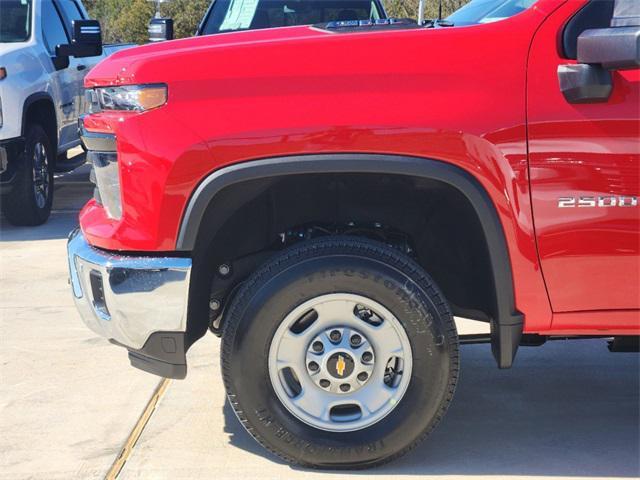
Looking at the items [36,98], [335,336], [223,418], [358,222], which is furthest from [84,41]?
[335,336]

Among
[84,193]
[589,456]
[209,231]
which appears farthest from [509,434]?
[84,193]

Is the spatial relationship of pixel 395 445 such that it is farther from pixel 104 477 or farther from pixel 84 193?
pixel 84 193

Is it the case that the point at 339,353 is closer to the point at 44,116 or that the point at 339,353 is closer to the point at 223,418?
the point at 223,418

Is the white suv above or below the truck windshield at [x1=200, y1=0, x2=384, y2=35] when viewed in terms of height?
below

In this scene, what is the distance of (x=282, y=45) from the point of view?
3.42 meters

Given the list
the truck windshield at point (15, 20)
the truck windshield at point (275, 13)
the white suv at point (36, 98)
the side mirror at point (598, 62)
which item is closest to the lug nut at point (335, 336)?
the side mirror at point (598, 62)

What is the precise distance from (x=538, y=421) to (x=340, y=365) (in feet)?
3.59

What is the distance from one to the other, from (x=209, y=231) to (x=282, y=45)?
734 mm

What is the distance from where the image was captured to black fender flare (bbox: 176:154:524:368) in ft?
11.0

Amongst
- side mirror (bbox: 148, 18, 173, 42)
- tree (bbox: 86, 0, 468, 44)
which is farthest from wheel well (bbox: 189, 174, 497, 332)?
tree (bbox: 86, 0, 468, 44)

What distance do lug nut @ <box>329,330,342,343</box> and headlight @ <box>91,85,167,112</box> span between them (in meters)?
1.00

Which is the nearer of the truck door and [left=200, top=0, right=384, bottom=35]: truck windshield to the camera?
the truck door

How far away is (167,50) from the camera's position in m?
3.59

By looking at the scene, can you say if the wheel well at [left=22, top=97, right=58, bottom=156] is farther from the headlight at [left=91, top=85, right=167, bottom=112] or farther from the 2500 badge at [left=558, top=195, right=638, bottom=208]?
the 2500 badge at [left=558, top=195, right=638, bottom=208]
